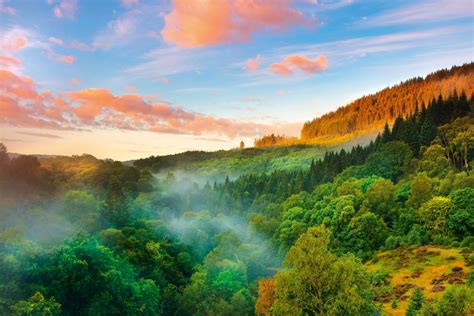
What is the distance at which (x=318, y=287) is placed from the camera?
43.4m

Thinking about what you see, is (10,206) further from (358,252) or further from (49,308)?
(358,252)

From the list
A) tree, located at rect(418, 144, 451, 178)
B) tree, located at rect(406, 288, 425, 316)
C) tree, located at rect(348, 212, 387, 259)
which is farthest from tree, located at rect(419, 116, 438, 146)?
tree, located at rect(406, 288, 425, 316)

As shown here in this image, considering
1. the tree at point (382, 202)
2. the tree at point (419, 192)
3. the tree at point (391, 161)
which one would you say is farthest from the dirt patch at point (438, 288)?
the tree at point (391, 161)

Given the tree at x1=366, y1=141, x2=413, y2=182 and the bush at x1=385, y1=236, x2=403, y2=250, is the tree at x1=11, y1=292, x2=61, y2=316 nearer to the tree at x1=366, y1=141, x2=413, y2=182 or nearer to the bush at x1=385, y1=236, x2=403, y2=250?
the bush at x1=385, y1=236, x2=403, y2=250

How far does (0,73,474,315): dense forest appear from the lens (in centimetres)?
4909

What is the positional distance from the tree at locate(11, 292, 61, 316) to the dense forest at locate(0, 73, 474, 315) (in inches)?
5.7

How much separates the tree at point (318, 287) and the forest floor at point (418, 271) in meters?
41.0

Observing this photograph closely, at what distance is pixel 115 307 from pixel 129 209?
5257 cm

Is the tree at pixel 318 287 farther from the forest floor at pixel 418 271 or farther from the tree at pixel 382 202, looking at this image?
the tree at pixel 382 202

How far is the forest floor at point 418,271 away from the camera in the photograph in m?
84.2

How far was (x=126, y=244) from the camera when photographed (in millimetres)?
86688

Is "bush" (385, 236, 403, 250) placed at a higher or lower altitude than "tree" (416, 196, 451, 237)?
lower

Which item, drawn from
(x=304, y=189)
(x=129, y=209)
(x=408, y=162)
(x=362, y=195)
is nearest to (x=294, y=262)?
(x=129, y=209)

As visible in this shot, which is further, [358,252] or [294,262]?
[358,252]
